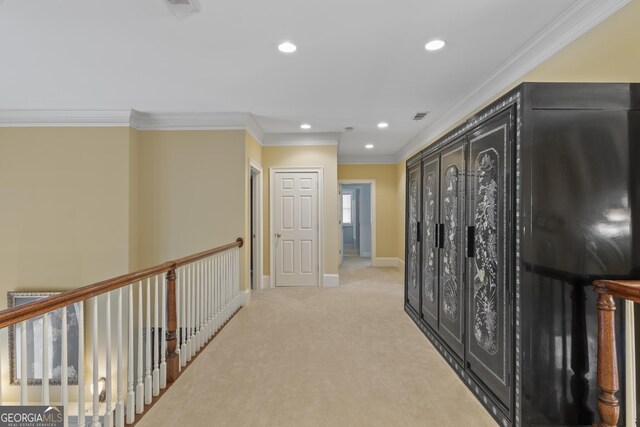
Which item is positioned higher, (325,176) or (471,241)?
(325,176)

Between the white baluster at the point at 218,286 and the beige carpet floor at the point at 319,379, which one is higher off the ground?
the white baluster at the point at 218,286

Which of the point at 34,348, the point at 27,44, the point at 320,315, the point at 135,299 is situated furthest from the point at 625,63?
the point at 34,348

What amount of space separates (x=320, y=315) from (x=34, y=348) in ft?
12.2

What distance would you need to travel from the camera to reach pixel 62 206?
13.5ft

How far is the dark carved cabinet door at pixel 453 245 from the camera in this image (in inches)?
92.0

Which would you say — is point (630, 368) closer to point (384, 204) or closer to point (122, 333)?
point (122, 333)

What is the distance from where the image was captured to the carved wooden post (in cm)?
140

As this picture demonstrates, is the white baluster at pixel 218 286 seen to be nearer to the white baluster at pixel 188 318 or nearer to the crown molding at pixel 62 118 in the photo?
the white baluster at pixel 188 318

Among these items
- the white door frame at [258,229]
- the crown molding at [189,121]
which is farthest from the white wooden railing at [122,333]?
the crown molding at [189,121]

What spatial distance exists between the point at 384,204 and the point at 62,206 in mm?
5730

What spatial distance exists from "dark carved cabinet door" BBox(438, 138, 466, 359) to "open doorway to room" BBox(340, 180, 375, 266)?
4.47m

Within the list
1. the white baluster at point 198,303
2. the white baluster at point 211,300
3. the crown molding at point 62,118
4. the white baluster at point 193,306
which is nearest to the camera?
the white baluster at point 193,306

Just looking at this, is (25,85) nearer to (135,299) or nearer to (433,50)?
(135,299)

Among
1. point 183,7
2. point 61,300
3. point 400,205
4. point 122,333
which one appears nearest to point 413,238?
point 183,7
